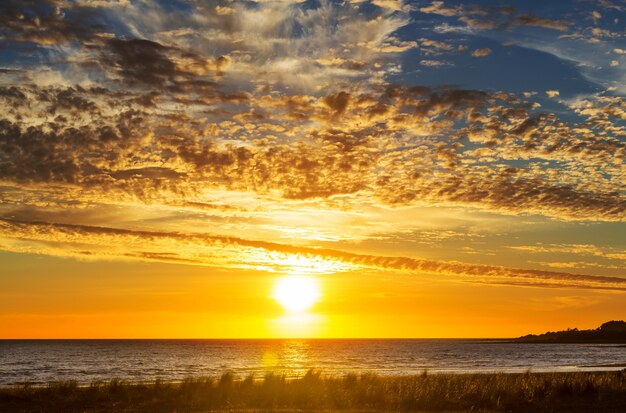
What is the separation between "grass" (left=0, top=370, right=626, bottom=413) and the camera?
1117 inches

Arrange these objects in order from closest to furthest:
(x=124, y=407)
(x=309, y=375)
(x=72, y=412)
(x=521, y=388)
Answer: (x=72, y=412), (x=124, y=407), (x=521, y=388), (x=309, y=375)

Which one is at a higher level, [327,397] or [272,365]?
[272,365]

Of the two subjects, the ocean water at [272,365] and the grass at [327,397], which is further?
the ocean water at [272,365]

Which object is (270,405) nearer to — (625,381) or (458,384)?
(458,384)

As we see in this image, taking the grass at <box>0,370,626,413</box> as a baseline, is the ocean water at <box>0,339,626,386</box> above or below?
above

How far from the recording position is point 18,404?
29391 millimetres

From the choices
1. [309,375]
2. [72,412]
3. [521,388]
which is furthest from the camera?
[309,375]

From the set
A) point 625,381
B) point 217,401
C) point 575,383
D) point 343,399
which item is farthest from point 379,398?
point 625,381

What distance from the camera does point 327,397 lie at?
3028cm

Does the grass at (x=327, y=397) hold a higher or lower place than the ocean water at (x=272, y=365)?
lower

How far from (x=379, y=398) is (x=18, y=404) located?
17.8 meters

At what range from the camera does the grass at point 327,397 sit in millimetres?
28375

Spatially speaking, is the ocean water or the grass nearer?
the grass

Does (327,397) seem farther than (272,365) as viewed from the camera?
No
